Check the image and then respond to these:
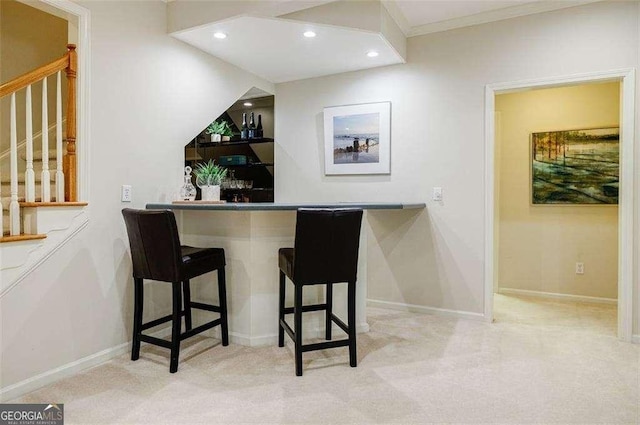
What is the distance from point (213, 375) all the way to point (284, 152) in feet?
8.55

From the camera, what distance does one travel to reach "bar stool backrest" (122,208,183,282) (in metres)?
2.29

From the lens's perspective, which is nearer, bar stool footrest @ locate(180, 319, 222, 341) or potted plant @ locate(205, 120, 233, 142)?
bar stool footrest @ locate(180, 319, 222, 341)

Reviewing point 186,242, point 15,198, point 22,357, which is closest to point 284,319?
point 186,242

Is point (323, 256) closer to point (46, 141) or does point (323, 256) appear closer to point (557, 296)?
point (46, 141)

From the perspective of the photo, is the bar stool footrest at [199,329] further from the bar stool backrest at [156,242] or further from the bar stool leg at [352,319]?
the bar stool leg at [352,319]

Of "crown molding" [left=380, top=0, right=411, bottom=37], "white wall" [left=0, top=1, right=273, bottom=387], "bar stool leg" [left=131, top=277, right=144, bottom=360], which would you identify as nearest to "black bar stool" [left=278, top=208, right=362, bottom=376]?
"bar stool leg" [left=131, top=277, right=144, bottom=360]

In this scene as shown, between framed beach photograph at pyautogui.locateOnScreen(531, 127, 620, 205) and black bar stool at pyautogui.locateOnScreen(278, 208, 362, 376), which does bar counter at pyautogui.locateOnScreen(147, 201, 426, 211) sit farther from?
framed beach photograph at pyautogui.locateOnScreen(531, 127, 620, 205)

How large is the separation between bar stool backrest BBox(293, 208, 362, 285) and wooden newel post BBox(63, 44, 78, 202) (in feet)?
4.68

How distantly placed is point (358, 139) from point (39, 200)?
104 inches

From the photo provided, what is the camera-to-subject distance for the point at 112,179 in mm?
2639

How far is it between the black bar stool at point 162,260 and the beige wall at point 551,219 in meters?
3.26

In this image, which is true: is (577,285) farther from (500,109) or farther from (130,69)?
(130,69)

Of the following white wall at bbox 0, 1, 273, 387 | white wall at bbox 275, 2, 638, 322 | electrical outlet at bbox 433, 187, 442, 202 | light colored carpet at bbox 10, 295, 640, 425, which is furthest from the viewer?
electrical outlet at bbox 433, 187, 442, 202

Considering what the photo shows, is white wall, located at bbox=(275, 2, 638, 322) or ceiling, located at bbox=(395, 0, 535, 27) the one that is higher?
ceiling, located at bbox=(395, 0, 535, 27)
